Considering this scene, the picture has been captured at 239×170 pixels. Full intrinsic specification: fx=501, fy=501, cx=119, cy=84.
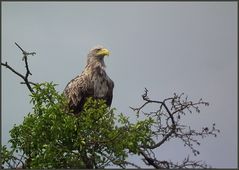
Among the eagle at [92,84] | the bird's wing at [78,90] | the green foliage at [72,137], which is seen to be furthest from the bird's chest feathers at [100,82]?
the green foliage at [72,137]

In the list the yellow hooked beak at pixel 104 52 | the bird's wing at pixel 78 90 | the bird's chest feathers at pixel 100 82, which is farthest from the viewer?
the yellow hooked beak at pixel 104 52

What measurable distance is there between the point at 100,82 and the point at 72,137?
190 inches

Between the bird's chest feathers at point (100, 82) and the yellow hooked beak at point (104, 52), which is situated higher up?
the yellow hooked beak at point (104, 52)

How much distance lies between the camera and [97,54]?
13.7 meters

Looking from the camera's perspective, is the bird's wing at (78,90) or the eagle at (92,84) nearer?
the bird's wing at (78,90)

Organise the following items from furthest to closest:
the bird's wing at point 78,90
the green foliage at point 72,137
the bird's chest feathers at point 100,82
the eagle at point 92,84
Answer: the bird's chest feathers at point 100,82, the eagle at point 92,84, the bird's wing at point 78,90, the green foliage at point 72,137

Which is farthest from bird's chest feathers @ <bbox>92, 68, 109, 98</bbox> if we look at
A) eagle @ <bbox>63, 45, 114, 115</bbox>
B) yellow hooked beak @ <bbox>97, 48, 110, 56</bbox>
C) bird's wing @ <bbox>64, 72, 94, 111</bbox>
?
yellow hooked beak @ <bbox>97, 48, 110, 56</bbox>

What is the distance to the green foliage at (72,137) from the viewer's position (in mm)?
8062

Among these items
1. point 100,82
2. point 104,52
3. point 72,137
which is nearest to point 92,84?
point 100,82

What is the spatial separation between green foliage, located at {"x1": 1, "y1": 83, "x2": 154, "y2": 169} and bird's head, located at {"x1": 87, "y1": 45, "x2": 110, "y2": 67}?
4.83 m

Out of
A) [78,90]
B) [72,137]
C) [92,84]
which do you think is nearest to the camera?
[72,137]

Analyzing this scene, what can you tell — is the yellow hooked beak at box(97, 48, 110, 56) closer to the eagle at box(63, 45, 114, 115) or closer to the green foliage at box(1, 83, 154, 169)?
the eagle at box(63, 45, 114, 115)

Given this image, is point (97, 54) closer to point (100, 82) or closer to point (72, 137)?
point (100, 82)

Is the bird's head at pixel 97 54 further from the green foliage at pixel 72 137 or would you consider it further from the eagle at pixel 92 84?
the green foliage at pixel 72 137
